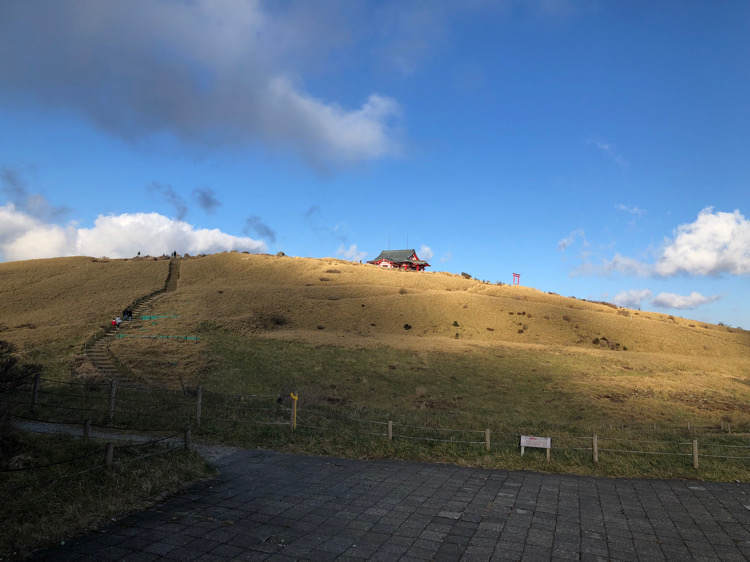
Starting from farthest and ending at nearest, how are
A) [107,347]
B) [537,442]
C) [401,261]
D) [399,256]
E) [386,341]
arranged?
[399,256] → [401,261] → [386,341] → [107,347] → [537,442]

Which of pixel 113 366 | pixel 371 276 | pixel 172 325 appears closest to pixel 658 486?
pixel 113 366

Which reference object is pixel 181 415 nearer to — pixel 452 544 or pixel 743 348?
pixel 452 544

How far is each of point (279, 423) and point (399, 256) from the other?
9081cm

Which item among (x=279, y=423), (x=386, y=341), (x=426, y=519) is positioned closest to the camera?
(x=426, y=519)

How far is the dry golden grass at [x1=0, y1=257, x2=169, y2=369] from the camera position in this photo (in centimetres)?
3775

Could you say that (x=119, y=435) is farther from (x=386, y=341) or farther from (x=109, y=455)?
(x=386, y=341)

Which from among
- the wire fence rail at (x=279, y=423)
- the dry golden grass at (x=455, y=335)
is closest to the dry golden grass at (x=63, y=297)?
the dry golden grass at (x=455, y=335)

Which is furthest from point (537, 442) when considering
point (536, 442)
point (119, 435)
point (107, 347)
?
point (107, 347)

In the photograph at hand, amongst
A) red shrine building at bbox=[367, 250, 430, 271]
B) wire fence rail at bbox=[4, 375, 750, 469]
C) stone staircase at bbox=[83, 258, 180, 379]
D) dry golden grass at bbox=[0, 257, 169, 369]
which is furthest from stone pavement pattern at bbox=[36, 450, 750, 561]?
red shrine building at bbox=[367, 250, 430, 271]

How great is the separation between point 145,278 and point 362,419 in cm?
5741

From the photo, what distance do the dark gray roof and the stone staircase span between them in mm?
58638

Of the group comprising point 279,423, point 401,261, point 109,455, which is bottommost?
point 279,423

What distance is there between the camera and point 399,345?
4347 cm

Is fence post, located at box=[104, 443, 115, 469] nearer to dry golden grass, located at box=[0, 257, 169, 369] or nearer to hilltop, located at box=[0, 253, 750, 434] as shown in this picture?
hilltop, located at box=[0, 253, 750, 434]
